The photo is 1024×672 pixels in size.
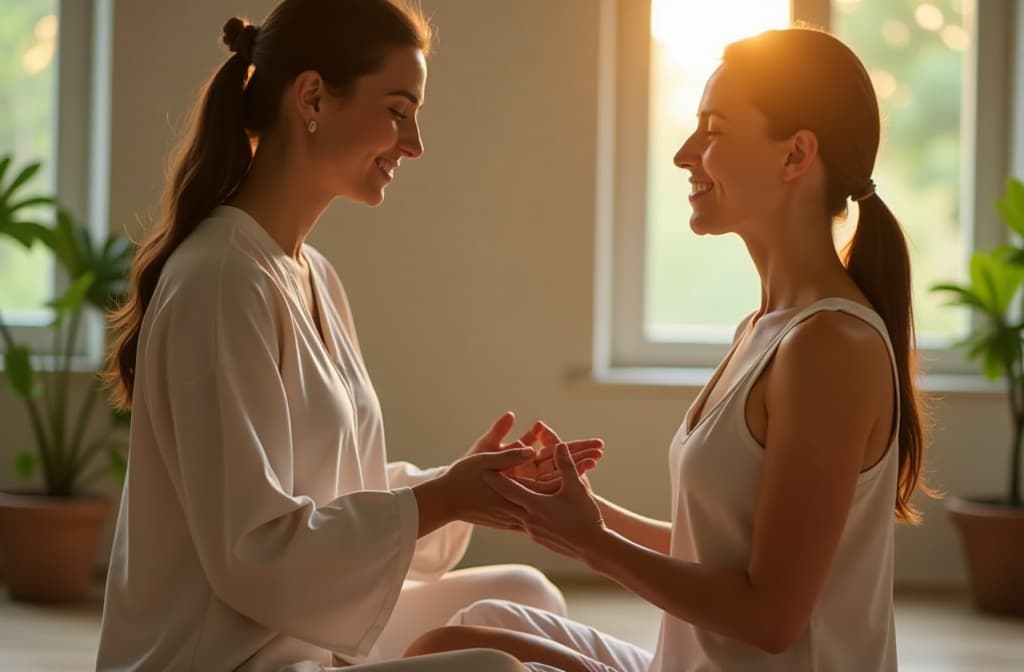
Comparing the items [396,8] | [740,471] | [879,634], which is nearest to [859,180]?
[740,471]

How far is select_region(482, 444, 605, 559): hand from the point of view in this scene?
5.82ft

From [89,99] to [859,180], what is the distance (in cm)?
339

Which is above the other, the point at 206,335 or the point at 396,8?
the point at 396,8

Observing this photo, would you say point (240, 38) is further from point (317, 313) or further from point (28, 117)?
point (28, 117)

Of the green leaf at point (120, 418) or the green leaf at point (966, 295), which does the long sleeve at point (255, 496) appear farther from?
the green leaf at point (966, 295)

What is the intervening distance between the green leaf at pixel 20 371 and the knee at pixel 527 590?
7.25 feet

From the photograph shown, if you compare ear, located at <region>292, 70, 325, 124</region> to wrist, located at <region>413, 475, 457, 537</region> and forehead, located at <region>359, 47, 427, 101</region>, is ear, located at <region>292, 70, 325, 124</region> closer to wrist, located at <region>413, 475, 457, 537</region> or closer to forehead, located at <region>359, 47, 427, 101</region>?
forehead, located at <region>359, 47, 427, 101</region>

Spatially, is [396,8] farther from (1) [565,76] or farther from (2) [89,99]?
(2) [89,99]

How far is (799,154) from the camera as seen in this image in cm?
186

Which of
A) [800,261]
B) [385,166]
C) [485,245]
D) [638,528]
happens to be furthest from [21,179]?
[800,261]

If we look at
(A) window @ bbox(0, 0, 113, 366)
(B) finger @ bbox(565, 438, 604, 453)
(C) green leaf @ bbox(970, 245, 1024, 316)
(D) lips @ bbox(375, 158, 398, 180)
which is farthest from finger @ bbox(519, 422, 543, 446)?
(A) window @ bbox(0, 0, 113, 366)

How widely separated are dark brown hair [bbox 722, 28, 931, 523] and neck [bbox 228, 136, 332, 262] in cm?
65

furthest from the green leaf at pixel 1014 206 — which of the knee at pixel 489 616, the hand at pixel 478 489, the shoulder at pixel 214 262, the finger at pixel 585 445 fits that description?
the shoulder at pixel 214 262

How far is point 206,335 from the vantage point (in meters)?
1.72
